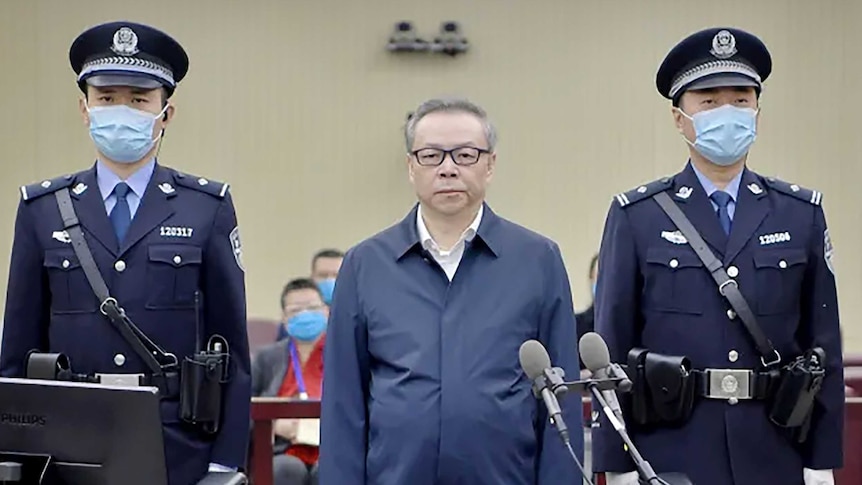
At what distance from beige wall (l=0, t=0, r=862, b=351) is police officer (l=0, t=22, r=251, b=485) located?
19.2 feet

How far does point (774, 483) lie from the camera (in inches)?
135

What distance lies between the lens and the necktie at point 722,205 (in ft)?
11.5

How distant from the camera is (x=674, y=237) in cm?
348

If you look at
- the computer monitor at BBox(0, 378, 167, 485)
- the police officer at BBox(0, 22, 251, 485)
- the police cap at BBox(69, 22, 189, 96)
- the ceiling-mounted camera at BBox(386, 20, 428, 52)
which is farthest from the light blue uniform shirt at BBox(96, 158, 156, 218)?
the ceiling-mounted camera at BBox(386, 20, 428, 52)

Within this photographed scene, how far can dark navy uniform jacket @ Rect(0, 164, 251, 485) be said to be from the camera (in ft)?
11.0

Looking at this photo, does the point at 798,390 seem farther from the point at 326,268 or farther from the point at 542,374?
the point at 326,268

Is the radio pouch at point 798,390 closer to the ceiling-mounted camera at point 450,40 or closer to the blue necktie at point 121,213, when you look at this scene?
the blue necktie at point 121,213

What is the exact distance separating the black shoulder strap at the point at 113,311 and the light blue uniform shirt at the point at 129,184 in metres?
0.10

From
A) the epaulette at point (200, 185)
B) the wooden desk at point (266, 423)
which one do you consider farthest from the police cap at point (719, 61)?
the wooden desk at point (266, 423)

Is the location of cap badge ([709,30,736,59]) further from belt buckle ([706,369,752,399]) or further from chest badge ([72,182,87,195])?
chest badge ([72,182,87,195])

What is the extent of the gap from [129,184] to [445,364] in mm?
1079

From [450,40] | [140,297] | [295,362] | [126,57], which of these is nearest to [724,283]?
[140,297]

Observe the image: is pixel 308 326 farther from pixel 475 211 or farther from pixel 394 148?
pixel 394 148

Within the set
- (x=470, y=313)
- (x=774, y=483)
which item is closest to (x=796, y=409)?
(x=774, y=483)
